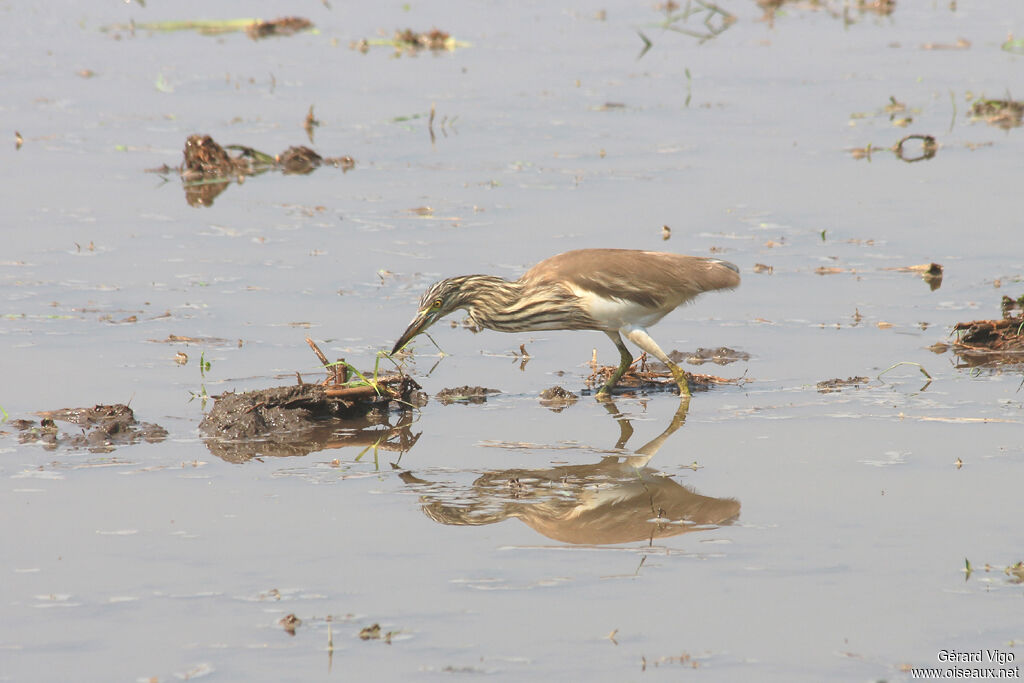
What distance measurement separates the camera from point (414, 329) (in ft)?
29.9

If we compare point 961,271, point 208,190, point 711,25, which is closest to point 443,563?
point 961,271

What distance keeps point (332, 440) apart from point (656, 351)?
2.16 meters

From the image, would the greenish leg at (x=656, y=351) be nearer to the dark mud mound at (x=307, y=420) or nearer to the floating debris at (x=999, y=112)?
the dark mud mound at (x=307, y=420)

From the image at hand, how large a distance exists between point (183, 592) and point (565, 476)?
2.22 m

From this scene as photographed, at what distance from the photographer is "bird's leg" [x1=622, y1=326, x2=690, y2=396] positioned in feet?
29.4

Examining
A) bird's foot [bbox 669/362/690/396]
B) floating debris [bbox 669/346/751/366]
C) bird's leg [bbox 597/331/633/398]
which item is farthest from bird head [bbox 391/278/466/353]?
floating debris [bbox 669/346/751/366]

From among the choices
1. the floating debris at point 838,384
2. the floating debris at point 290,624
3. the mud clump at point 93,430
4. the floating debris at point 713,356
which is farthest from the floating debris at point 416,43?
the floating debris at point 290,624

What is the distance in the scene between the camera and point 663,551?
627cm

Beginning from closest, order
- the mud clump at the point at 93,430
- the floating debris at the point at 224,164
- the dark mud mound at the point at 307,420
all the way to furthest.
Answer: the mud clump at the point at 93,430 → the dark mud mound at the point at 307,420 → the floating debris at the point at 224,164

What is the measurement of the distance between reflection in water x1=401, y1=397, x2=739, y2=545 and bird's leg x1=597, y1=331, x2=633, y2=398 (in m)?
1.47

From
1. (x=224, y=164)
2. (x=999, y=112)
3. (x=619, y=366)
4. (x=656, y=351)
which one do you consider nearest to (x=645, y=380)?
(x=619, y=366)

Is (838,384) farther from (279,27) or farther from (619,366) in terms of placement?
(279,27)

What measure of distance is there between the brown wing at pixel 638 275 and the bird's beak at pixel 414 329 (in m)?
0.69

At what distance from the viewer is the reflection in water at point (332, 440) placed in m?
7.86
